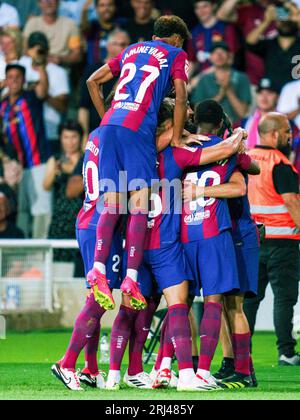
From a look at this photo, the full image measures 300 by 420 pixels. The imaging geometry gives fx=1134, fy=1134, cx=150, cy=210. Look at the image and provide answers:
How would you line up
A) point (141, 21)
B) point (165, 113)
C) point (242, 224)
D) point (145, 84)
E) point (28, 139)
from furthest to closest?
point (141, 21), point (28, 139), point (242, 224), point (165, 113), point (145, 84)

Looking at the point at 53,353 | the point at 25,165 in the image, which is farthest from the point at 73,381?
the point at 25,165

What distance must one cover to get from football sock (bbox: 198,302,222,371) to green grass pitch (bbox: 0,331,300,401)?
357mm

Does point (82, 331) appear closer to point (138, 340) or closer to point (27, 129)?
point (138, 340)

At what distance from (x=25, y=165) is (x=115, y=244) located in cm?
778

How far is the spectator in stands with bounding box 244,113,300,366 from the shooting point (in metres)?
10.4

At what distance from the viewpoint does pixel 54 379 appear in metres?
9.01

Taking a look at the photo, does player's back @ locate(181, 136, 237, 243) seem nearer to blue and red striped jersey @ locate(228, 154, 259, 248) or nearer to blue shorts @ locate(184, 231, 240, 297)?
blue shorts @ locate(184, 231, 240, 297)

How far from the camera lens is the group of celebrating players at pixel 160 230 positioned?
8008 mm

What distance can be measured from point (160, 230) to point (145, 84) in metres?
1.09

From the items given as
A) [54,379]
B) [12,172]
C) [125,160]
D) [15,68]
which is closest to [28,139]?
[12,172]

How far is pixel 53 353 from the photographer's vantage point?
1149 centimetres

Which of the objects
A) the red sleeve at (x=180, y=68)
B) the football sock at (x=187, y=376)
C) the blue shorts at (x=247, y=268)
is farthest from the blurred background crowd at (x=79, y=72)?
the football sock at (x=187, y=376)
